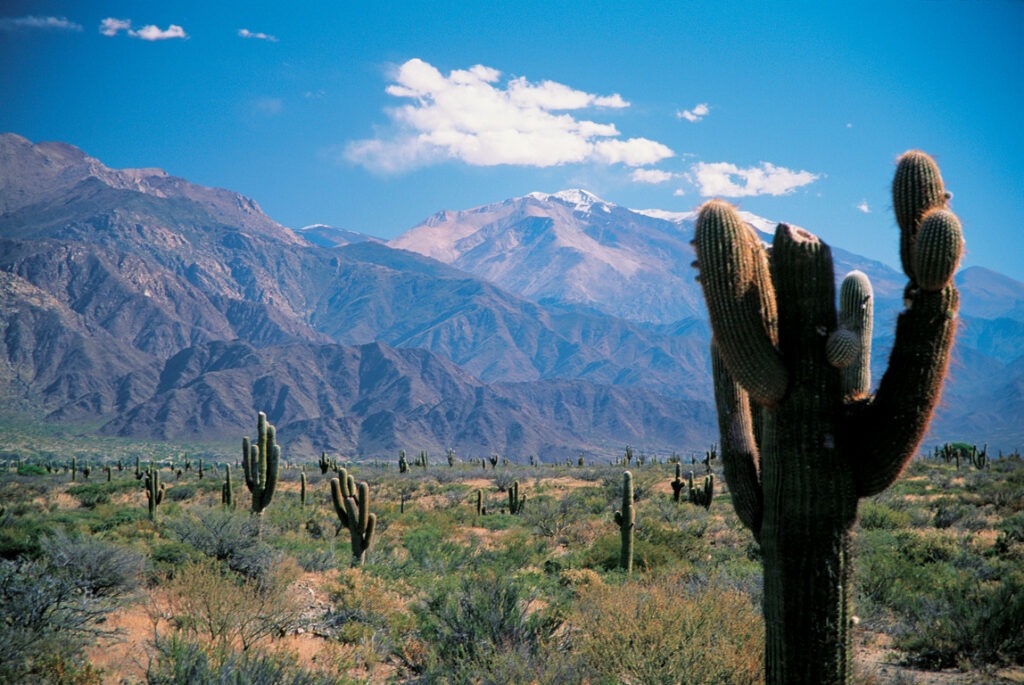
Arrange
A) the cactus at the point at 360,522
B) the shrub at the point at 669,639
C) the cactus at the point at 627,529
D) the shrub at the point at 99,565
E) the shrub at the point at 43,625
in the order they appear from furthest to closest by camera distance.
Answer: the cactus at the point at 360,522 → the cactus at the point at 627,529 → the shrub at the point at 99,565 → the shrub at the point at 669,639 → the shrub at the point at 43,625

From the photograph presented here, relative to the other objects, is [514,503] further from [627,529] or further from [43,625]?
[43,625]

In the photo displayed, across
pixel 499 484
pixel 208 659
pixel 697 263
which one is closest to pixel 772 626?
pixel 697 263

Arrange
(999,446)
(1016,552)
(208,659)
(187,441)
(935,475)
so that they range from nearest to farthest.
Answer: (208,659), (1016,552), (935,475), (187,441), (999,446)

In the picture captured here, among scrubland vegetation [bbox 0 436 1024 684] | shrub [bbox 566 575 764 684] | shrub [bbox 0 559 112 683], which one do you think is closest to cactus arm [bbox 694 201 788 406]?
scrubland vegetation [bbox 0 436 1024 684]

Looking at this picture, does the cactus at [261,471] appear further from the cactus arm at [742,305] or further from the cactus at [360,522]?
the cactus arm at [742,305]

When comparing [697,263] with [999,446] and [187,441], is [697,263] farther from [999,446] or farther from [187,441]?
[999,446]

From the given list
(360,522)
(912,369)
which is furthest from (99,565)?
(912,369)

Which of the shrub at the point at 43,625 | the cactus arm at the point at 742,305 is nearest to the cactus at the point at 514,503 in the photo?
the shrub at the point at 43,625

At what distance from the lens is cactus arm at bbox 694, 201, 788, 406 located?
5414 millimetres

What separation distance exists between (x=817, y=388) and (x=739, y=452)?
3.42 feet

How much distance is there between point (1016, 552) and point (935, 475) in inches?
879

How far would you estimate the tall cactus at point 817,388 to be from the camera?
5359mm

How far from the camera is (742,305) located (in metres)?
5.44

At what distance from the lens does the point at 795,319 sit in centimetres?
562
